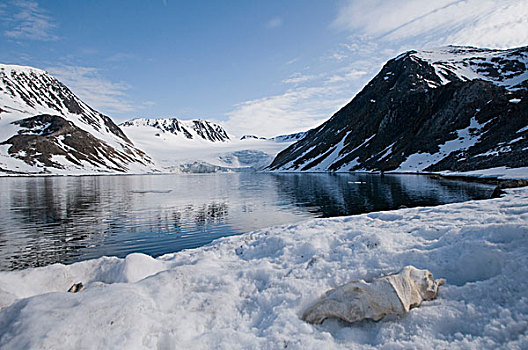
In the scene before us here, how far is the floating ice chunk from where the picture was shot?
208 inches

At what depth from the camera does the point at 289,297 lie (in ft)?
Result: 20.6

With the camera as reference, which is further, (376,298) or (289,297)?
(289,297)

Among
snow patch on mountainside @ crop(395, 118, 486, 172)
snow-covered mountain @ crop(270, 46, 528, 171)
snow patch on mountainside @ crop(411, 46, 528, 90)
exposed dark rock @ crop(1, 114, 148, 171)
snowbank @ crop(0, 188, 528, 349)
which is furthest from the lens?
exposed dark rock @ crop(1, 114, 148, 171)

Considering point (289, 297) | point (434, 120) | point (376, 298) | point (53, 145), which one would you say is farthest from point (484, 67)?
point (53, 145)

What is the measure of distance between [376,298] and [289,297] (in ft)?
5.96

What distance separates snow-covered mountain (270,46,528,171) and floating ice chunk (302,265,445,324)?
1845 inches

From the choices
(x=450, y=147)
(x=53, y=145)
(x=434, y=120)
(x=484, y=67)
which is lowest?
(x=450, y=147)

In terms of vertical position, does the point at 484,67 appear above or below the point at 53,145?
above

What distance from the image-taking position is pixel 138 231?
2025 cm

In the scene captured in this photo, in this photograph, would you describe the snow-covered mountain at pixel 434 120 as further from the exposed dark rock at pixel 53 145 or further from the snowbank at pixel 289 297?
the exposed dark rock at pixel 53 145

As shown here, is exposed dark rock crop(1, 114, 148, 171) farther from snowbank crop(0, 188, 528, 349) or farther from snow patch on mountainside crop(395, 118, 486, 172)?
A: snowbank crop(0, 188, 528, 349)

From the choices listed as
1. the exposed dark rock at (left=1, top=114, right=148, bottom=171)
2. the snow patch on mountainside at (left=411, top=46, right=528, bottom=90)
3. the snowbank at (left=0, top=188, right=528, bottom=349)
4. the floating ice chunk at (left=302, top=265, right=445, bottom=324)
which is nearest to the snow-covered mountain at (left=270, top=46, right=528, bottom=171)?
the snow patch on mountainside at (left=411, top=46, right=528, bottom=90)

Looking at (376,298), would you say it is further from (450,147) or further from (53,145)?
(53,145)

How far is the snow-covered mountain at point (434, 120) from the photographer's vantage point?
210ft
